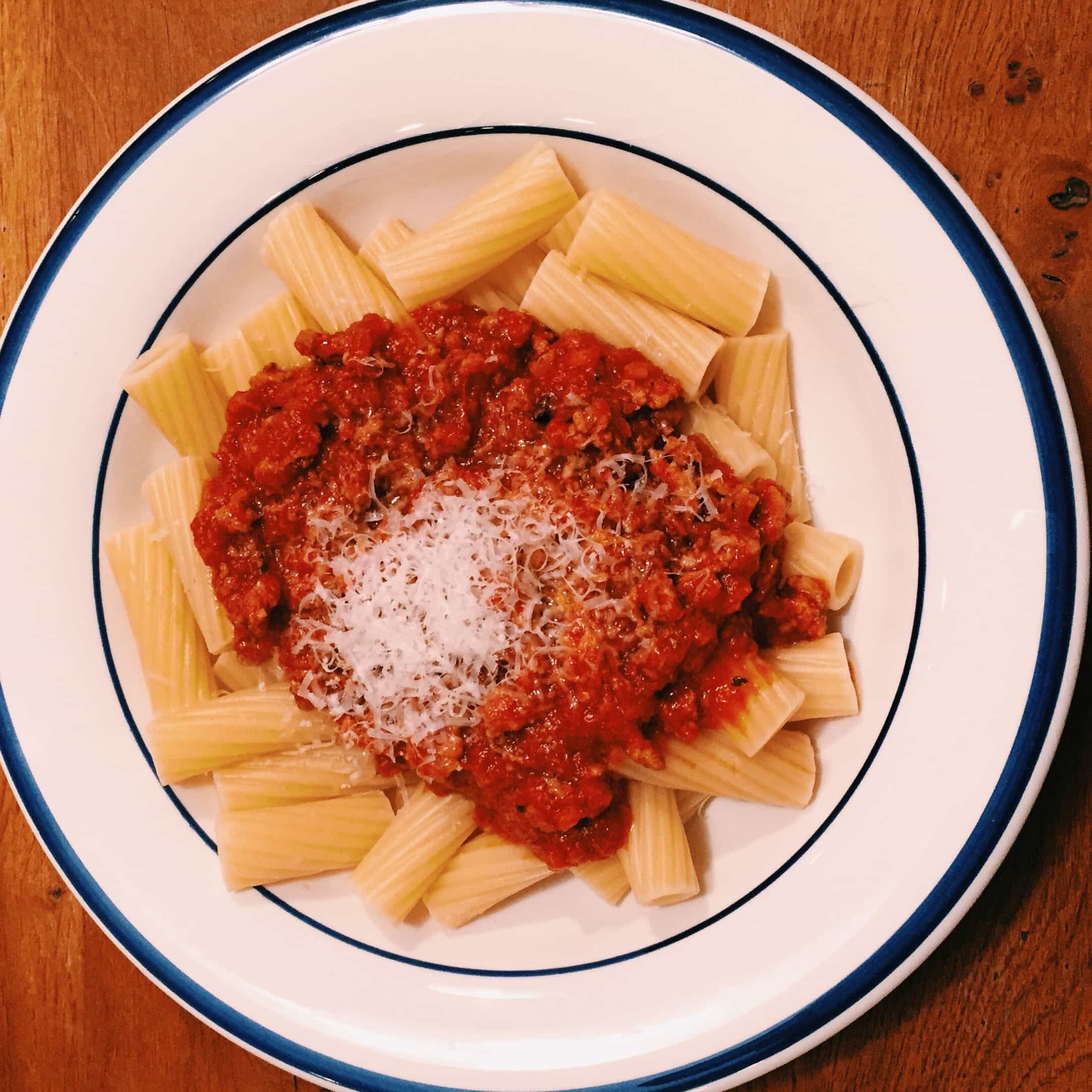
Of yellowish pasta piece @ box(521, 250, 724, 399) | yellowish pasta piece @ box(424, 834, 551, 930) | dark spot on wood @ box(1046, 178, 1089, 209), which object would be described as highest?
dark spot on wood @ box(1046, 178, 1089, 209)

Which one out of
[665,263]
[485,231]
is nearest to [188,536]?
[485,231]

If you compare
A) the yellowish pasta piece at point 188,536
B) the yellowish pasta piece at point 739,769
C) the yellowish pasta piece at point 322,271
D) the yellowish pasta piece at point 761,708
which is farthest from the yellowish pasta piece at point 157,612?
the yellowish pasta piece at point 761,708

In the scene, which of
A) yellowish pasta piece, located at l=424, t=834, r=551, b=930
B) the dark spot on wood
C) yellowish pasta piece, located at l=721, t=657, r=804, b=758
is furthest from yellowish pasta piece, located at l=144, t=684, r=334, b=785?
the dark spot on wood

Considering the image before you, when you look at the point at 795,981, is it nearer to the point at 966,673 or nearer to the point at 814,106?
the point at 966,673

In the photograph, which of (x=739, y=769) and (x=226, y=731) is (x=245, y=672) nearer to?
(x=226, y=731)

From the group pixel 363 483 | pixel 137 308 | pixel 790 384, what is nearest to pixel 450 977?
pixel 363 483

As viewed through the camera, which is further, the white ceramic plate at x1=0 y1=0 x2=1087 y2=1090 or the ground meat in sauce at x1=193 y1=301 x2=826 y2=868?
the ground meat in sauce at x1=193 y1=301 x2=826 y2=868

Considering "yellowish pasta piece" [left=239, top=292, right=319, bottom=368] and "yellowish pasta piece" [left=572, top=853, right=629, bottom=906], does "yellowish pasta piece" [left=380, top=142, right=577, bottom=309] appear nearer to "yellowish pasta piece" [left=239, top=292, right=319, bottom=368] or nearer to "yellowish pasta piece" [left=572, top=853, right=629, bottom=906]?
"yellowish pasta piece" [left=239, top=292, right=319, bottom=368]

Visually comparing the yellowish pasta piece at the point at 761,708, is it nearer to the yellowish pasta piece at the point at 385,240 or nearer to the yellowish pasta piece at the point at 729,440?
the yellowish pasta piece at the point at 729,440
